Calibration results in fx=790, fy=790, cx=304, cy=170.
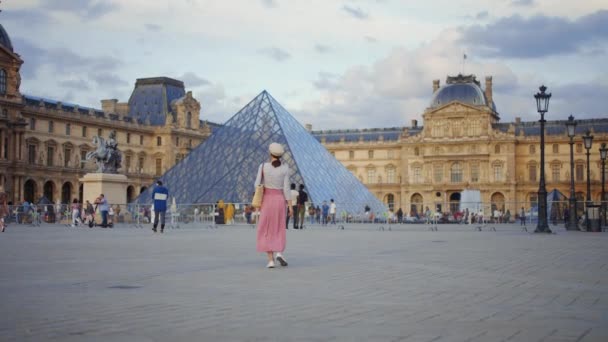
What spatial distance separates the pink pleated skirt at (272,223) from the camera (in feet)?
29.0

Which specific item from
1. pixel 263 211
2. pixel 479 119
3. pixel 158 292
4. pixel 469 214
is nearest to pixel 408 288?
pixel 158 292

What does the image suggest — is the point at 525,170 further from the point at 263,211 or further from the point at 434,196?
the point at 263,211

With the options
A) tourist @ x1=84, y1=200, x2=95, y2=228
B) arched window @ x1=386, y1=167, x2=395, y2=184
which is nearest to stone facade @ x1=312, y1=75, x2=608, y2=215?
arched window @ x1=386, y1=167, x2=395, y2=184

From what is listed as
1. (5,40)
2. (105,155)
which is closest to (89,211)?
(105,155)

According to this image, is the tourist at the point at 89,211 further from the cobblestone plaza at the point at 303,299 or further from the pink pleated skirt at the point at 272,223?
the pink pleated skirt at the point at 272,223

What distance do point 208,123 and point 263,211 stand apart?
256 feet

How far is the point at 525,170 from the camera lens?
7912cm

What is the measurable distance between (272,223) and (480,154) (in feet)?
239

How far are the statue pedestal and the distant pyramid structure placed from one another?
11.5ft

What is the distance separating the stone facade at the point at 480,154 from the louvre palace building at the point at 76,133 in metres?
22.6

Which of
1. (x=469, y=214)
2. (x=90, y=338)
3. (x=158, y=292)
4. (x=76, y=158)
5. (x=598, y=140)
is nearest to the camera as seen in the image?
(x=90, y=338)

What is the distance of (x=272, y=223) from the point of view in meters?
8.98

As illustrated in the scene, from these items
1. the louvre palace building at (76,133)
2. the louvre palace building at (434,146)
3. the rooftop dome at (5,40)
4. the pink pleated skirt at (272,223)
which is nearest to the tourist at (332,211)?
the pink pleated skirt at (272,223)

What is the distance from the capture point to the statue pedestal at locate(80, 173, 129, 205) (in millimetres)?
28703
